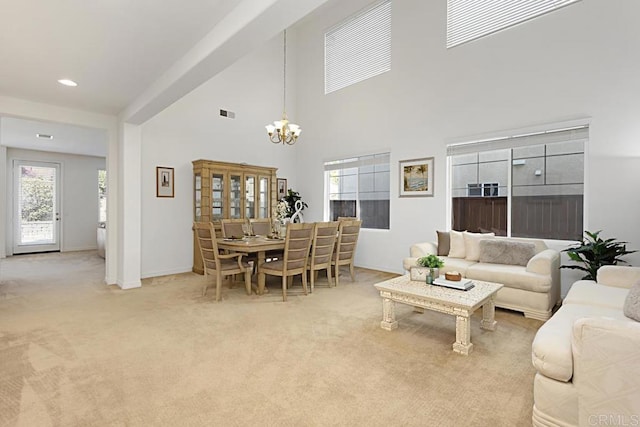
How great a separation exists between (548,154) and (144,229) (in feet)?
19.9

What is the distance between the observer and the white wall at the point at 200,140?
5.47 metres

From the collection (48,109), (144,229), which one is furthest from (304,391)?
(48,109)

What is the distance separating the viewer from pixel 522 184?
4531mm

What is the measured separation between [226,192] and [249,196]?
0.53 m

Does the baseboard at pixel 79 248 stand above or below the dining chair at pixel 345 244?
below

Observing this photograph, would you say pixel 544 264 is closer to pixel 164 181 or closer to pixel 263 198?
pixel 263 198

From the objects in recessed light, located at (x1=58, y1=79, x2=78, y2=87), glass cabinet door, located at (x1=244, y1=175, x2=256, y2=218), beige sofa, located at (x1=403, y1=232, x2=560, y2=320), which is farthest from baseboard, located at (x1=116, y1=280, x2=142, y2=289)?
beige sofa, located at (x1=403, y1=232, x2=560, y2=320)

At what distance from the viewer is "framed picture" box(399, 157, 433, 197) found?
5.27 metres

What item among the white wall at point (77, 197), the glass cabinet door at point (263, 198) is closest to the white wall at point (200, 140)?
the glass cabinet door at point (263, 198)

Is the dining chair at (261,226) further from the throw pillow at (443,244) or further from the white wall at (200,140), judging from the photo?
the throw pillow at (443,244)

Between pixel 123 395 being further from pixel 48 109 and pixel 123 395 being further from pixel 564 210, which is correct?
pixel 564 210

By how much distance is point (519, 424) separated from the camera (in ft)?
5.78

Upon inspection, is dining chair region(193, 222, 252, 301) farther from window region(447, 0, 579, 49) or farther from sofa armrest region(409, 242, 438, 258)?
window region(447, 0, 579, 49)

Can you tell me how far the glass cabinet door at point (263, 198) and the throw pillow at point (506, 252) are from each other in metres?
3.96
